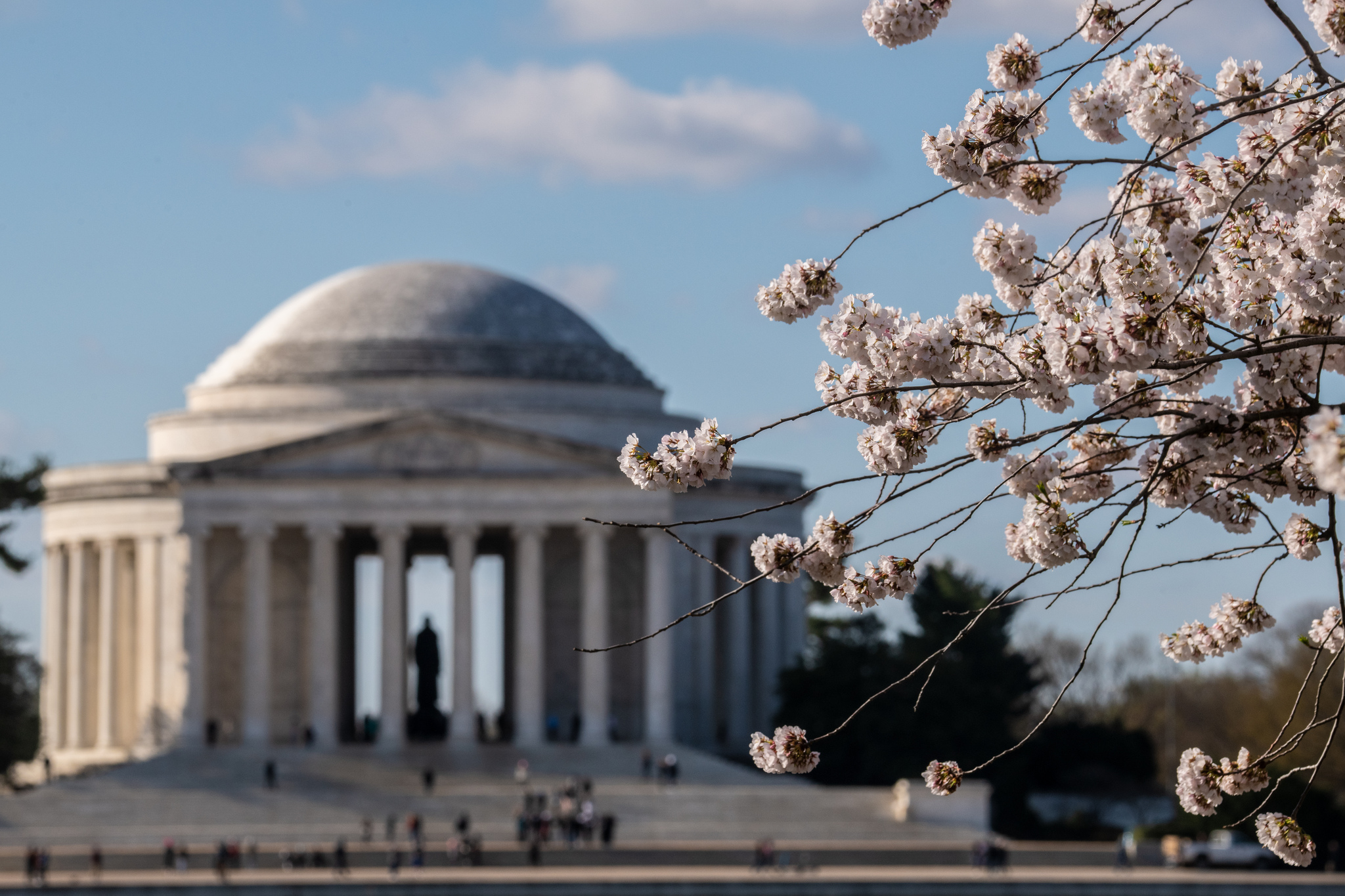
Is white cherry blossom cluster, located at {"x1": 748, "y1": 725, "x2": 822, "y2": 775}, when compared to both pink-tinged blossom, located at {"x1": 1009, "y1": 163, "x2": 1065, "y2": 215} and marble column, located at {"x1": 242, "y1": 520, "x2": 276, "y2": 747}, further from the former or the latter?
marble column, located at {"x1": 242, "y1": 520, "x2": 276, "y2": 747}

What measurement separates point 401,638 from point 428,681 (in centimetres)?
742

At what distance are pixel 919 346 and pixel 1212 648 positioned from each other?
12.8ft

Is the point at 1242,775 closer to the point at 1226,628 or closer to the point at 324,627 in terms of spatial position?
the point at 1226,628

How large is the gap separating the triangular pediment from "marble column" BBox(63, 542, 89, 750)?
42.7 ft

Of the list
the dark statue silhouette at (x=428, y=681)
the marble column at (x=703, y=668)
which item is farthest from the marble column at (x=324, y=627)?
the marble column at (x=703, y=668)

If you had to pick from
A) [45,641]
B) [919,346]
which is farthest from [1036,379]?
[45,641]

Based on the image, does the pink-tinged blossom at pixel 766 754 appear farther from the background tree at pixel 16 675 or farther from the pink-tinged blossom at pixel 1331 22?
the background tree at pixel 16 675

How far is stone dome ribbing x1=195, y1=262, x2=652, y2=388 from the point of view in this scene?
10694cm

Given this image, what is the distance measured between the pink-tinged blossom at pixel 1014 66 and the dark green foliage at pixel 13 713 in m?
87.4

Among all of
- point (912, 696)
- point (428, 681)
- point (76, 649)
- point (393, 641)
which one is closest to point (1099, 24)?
point (912, 696)

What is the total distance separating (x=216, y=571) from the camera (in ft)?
345

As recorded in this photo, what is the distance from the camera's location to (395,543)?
99.1m

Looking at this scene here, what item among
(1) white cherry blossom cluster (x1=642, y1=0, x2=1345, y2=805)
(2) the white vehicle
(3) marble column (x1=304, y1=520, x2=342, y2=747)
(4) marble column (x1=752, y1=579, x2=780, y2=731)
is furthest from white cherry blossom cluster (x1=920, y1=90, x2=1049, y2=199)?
(4) marble column (x1=752, y1=579, x2=780, y2=731)

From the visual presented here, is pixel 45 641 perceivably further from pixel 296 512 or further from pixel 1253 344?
pixel 1253 344
